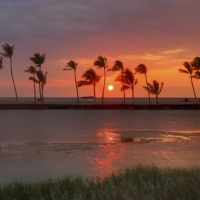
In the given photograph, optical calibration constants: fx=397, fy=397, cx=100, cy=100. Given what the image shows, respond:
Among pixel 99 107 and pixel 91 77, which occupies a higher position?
pixel 91 77

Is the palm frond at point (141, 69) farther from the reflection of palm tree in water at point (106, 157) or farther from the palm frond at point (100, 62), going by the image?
the reflection of palm tree in water at point (106, 157)

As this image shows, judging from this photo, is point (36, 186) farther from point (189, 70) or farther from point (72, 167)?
point (189, 70)

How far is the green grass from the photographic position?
6867mm

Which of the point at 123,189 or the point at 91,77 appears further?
the point at 91,77

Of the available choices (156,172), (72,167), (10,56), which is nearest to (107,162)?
(72,167)

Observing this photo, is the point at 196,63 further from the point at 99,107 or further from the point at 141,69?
the point at 99,107

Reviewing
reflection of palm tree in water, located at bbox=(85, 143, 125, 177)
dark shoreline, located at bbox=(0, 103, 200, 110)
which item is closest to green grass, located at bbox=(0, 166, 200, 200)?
reflection of palm tree in water, located at bbox=(85, 143, 125, 177)

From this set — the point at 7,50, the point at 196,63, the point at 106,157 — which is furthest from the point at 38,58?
the point at 106,157

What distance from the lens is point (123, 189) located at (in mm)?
7141

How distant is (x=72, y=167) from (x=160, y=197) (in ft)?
21.9

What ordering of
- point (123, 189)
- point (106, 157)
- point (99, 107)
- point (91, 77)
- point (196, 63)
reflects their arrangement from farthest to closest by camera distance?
point (91, 77) < point (196, 63) < point (99, 107) < point (106, 157) < point (123, 189)

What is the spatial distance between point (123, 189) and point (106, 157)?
26.7ft

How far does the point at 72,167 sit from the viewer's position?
13.1 m

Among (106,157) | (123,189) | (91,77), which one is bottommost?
(106,157)
